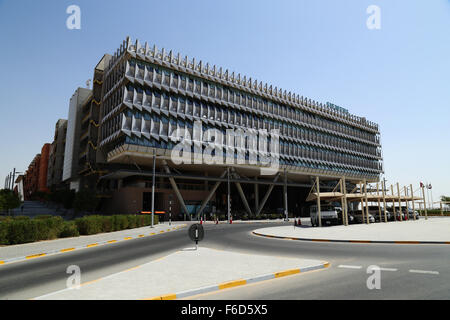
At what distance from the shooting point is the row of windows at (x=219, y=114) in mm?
43094

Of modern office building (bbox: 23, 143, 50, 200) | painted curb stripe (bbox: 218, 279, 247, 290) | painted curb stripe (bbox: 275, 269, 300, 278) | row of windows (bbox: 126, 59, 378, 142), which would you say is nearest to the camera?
painted curb stripe (bbox: 218, 279, 247, 290)

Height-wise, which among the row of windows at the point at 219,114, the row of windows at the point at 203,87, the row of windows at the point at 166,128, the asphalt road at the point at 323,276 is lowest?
the asphalt road at the point at 323,276

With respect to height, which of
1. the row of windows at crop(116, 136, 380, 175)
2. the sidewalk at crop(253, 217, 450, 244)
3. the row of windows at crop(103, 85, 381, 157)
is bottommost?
the sidewalk at crop(253, 217, 450, 244)

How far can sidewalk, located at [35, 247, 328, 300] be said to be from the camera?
19.0 ft

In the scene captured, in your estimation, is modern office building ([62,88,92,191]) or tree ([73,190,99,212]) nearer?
tree ([73,190,99,212])

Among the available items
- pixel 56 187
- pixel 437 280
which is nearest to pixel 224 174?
pixel 437 280

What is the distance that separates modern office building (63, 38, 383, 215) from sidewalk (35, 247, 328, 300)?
26.6m

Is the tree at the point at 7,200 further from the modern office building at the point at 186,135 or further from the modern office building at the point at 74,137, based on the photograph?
the modern office building at the point at 74,137

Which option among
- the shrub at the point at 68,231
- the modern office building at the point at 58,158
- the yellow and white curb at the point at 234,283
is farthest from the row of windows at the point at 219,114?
the modern office building at the point at 58,158

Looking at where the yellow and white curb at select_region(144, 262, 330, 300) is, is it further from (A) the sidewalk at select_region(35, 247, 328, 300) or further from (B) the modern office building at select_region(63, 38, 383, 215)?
(B) the modern office building at select_region(63, 38, 383, 215)

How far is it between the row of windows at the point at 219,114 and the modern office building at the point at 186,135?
0.19 m

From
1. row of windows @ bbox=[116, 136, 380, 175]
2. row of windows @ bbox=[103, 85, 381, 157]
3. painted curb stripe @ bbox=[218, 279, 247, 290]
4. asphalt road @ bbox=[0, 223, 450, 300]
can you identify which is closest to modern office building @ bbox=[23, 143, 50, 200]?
row of windows @ bbox=[103, 85, 381, 157]
